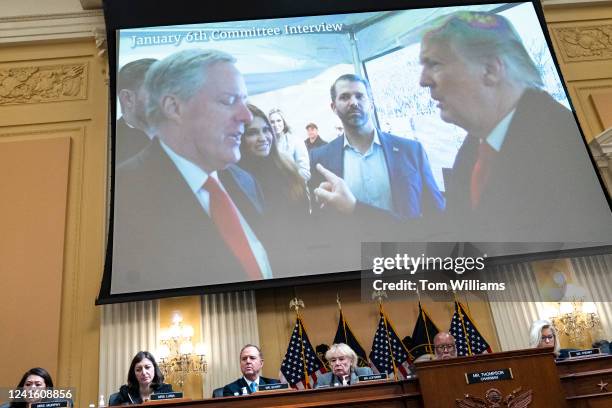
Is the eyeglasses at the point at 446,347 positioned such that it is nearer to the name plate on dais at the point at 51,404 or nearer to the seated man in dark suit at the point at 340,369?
the seated man in dark suit at the point at 340,369

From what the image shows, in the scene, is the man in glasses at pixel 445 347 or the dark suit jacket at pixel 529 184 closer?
the man in glasses at pixel 445 347

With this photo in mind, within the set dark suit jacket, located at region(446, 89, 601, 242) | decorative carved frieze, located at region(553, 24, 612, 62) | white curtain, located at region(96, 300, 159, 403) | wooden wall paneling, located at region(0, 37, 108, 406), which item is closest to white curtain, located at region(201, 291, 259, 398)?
white curtain, located at region(96, 300, 159, 403)

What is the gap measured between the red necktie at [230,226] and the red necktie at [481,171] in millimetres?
2517

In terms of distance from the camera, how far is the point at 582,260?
22.4 feet

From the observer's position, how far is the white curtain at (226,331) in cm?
611

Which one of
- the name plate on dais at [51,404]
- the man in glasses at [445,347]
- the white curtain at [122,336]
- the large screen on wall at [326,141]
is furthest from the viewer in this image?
the large screen on wall at [326,141]

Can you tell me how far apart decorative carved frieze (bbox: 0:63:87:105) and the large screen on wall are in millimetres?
918

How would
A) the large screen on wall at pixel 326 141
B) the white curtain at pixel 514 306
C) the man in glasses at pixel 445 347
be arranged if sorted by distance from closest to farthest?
1. the man in glasses at pixel 445 347
2. the large screen on wall at pixel 326 141
3. the white curtain at pixel 514 306

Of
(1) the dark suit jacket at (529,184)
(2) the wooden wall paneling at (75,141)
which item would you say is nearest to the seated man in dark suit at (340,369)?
(1) the dark suit jacket at (529,184)

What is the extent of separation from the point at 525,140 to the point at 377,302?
263cm

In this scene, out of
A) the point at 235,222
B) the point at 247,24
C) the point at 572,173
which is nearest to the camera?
the point at 235,222

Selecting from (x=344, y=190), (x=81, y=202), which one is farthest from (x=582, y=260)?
(x=81, y=202)

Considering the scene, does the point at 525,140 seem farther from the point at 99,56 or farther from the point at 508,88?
Result: the point at 99,56

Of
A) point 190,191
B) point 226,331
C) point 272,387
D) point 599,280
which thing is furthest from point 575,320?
point 190,191
